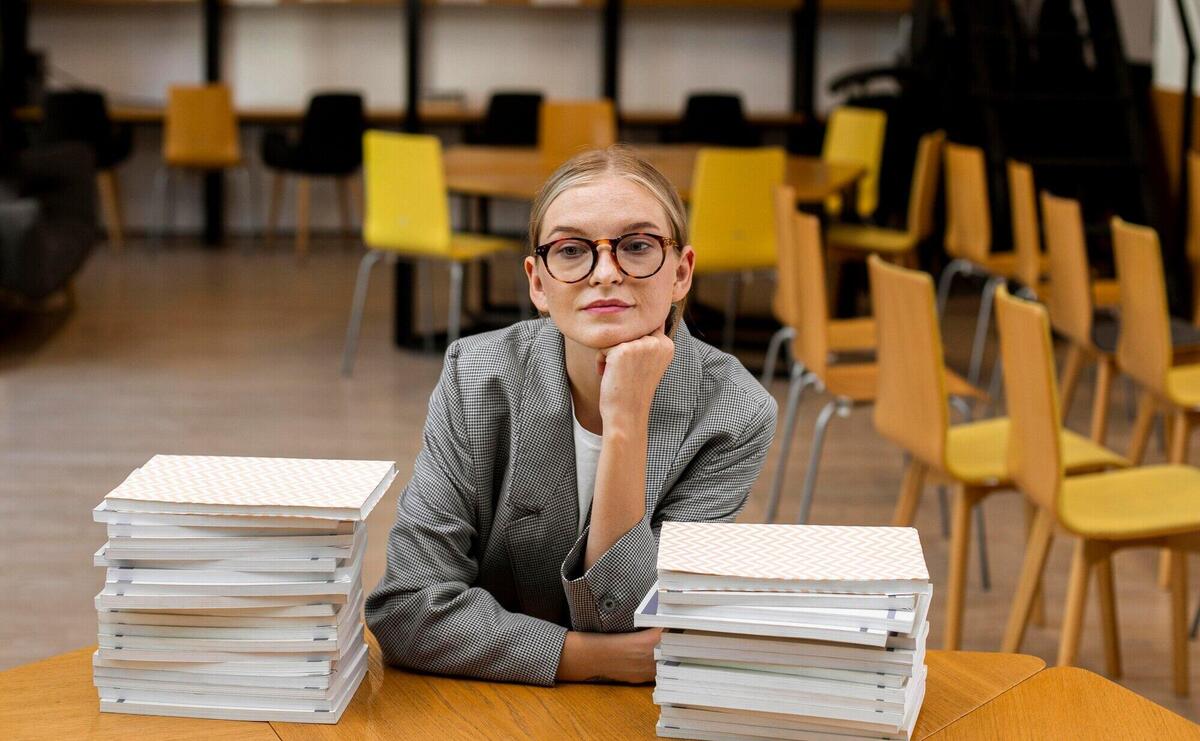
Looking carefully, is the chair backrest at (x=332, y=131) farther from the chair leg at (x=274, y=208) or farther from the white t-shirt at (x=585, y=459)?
the white t-shirt at (x=585, y=459)

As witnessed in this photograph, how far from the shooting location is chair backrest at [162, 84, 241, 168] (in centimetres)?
934

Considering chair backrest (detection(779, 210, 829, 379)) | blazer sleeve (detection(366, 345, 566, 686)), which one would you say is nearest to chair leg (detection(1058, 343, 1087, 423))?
chair backrest (detection(779, 210, 829, 379))

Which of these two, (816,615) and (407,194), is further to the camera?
(407,194)

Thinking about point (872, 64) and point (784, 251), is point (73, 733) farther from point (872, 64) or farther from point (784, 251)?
point (872, 64)

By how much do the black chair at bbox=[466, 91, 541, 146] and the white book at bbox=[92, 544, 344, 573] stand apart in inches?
331

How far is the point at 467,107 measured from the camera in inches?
413

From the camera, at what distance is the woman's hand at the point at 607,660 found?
63.4 inches

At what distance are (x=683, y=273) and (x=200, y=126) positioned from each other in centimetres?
823

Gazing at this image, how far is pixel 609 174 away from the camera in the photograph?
1.70 meters

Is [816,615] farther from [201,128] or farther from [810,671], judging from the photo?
[201,128]

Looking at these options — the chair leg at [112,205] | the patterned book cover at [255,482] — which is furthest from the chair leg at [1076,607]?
the chair leg at [112,205]

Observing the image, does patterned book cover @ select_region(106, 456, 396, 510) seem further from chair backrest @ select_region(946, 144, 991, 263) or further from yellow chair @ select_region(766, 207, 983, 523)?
chair backrest @ select_region(946, 144, 991, 263)

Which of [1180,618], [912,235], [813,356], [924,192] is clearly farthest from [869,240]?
[1180,618]

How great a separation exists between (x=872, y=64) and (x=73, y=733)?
384 inches
